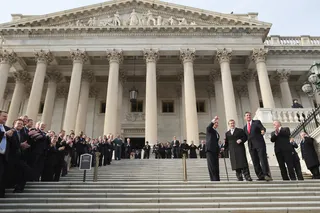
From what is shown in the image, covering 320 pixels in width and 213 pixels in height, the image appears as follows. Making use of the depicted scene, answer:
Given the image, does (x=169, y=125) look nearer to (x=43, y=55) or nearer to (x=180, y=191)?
(x=43, y=55)

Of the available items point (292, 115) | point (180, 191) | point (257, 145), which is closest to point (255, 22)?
point (292, 115)

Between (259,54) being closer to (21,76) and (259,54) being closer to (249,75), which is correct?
(249,75)

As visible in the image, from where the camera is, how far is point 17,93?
24.1m

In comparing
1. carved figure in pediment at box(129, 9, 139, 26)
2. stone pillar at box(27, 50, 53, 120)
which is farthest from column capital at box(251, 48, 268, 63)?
stone pillar at box(27, 50, 53, 120)

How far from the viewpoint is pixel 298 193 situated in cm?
624

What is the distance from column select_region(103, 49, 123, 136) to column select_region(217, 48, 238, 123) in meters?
9.02

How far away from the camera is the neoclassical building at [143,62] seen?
21250 mm

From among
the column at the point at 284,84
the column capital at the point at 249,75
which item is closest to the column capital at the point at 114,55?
the column capital at the point at 249,75

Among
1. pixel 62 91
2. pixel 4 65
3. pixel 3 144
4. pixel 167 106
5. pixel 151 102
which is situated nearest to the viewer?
pixel 3 144

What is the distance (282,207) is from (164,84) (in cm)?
2397

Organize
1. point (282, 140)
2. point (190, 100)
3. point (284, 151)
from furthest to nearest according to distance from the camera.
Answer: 1. point (190, 100)
2. point (282, 140)
3. point (284, 151)

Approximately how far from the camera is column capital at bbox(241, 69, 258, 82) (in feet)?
81.2

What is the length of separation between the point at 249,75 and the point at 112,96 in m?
13.7

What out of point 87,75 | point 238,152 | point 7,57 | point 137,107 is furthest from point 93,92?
point 238,152
